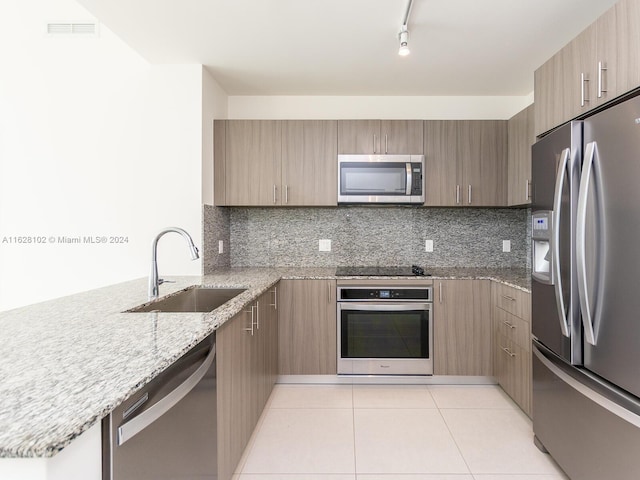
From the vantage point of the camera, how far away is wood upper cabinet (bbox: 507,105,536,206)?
2.50 meters

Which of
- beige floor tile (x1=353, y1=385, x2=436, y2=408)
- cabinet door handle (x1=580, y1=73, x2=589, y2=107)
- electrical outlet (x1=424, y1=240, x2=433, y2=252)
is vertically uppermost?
cabinet door handle (x1=580, y1=73, x2=589, y2=107)

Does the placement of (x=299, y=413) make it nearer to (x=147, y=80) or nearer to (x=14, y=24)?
(x=147, y=80)

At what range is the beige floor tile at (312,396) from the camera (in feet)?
7.98

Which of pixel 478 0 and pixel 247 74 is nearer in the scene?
pixel 478 0

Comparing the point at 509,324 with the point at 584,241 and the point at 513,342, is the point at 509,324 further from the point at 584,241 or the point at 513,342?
the point at 584,241

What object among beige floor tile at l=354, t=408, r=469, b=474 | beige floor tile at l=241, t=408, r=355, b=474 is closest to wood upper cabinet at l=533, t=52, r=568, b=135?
beige floor tile at l=354, t=408, r=469, b=474

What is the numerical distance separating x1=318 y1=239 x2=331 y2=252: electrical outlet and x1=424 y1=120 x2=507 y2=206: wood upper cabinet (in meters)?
0.96

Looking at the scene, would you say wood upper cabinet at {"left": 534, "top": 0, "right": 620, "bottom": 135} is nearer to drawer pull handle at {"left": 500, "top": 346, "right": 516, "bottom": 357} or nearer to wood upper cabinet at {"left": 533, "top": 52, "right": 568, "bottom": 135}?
wood upper cabinet at {"left": 533, "top": 52, "right": 568, "bottom": 135}

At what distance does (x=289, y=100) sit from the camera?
3215 millimetres

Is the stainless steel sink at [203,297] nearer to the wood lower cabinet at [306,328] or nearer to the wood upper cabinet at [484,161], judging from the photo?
the wood lower cabinet at [306,328]

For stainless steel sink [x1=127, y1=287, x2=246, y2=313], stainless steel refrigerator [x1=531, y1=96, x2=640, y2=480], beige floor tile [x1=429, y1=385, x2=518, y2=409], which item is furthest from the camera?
beige floor tile [x1=429, y1=385, x2=518, y2=409]

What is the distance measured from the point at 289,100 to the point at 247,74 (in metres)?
0.53

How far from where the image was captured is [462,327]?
269 cm

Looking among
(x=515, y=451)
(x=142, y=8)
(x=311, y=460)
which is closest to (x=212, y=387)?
(x=311, y=460)
